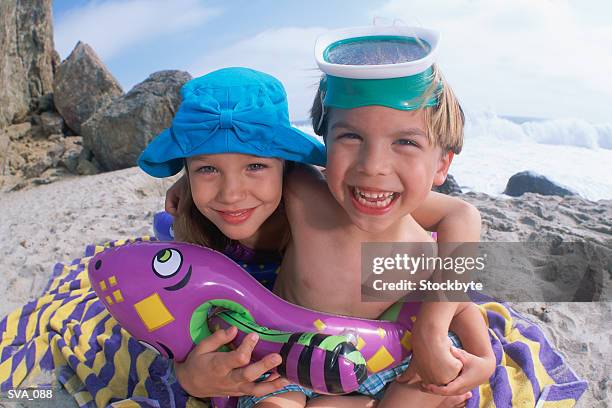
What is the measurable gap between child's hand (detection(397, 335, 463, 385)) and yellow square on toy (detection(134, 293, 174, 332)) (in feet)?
2.66

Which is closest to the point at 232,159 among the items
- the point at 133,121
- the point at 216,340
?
the point at 216,340

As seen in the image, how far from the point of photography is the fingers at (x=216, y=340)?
1.56 metres

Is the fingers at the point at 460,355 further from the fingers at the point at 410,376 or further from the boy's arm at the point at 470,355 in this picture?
the fingers at the point at 410,376

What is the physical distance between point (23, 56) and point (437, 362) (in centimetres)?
1197

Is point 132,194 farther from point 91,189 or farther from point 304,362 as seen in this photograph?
point 304,362

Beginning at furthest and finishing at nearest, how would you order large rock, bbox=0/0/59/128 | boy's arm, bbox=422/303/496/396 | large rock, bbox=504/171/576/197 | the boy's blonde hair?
large rock, bbox=0/0/59/128
large rock, bbox=504/171/576/197
boy's arm, bbox=422/303/496/396
the boy's blonde hair

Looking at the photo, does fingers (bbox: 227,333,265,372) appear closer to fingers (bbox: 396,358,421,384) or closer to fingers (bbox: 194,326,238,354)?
fingers (bbox: 194,326,238,354)

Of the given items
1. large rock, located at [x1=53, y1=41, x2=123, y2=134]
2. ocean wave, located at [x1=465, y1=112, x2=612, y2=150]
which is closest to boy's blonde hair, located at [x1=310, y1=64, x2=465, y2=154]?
large rock, located at [x1=53, y1=41, x2=123, y2=134]

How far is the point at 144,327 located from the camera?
1607 millimetres

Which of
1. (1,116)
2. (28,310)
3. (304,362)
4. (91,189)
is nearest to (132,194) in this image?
(91,189)

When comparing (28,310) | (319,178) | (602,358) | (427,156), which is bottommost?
(28,310)

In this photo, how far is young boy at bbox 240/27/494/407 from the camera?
1451 millimetres

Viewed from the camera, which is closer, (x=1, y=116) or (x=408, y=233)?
(x=408, y=233)

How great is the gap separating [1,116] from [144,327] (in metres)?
10.2
